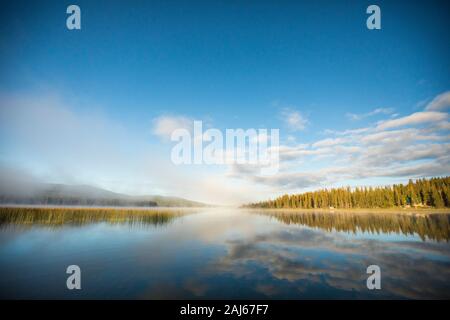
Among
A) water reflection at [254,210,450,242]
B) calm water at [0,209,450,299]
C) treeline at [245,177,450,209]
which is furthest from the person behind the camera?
treeline at [245,177,450,209]

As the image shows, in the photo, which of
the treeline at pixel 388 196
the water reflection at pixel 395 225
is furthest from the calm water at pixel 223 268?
the treeline at pixel 388 196

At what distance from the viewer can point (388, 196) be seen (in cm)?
8412

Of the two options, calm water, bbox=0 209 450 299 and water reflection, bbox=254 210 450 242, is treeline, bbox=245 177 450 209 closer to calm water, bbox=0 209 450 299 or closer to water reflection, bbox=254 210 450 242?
water reflection, bbox=254 210 450 242

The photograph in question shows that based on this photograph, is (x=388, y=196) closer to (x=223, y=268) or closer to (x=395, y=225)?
(x=395, y=225)

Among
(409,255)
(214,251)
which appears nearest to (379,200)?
(409,255)

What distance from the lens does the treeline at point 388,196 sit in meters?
71.5

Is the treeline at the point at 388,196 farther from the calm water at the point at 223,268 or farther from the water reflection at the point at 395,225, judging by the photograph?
the calm water at the point at 223,268

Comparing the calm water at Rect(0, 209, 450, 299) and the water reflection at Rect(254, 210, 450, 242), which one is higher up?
the calm water at Rect(0, 209, 450, 299)

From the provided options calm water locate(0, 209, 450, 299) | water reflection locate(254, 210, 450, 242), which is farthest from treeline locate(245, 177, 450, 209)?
calm water locate(0, 209, 450, 299)

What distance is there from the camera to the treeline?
71.5 m

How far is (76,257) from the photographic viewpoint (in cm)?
1404

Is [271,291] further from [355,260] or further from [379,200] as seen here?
[379,200]

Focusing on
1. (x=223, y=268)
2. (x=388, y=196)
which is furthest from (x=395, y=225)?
(x=388, y=196)

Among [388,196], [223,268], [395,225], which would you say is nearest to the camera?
[223,268]
